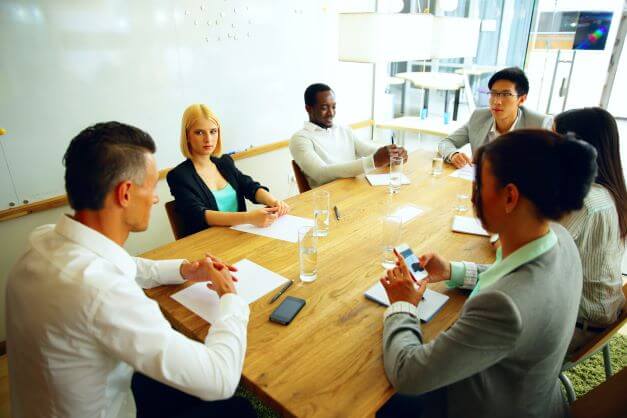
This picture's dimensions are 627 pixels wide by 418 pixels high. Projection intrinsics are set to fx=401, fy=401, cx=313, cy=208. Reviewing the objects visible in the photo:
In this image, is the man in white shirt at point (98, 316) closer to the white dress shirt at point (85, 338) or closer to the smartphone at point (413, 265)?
the white dress shirt at point (85, 338)

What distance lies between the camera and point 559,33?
4188 mm

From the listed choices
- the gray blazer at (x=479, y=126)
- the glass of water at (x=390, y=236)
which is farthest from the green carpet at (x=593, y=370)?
the gray blazer at (x=479, y=126)

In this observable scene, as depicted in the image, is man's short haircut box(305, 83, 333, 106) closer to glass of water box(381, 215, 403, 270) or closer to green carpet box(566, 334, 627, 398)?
glass of water box(381, 215, 403, 270)

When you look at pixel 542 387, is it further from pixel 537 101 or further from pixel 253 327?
pixel 537 101

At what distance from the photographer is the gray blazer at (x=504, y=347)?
2.77ft

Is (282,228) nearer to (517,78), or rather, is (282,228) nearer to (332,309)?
(332,309)

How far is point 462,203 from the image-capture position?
2049 millimetres

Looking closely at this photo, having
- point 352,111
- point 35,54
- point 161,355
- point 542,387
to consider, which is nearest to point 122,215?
point 161,355

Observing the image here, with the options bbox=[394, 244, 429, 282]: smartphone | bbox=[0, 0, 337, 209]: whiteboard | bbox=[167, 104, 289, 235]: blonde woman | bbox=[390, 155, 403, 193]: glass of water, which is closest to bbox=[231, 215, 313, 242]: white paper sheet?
bbox=[167, 104, 289, 235]: blonde woman

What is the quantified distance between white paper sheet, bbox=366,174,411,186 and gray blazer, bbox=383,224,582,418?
4.63ft

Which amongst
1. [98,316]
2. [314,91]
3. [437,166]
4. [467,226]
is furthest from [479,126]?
[98,316]

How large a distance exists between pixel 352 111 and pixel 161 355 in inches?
151

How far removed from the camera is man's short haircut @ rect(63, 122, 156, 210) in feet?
3.03

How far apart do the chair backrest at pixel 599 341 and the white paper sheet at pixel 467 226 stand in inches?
20.8
